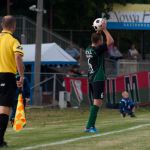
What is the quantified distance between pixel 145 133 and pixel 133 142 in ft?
5.33

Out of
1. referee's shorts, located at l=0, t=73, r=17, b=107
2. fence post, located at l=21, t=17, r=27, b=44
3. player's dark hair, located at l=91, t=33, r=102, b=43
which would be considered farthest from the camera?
fence post, located at l=21, t=17, r=27, b=44

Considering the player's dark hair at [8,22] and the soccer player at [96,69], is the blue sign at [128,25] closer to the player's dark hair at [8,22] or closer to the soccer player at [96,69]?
the soccer player at [96,69]

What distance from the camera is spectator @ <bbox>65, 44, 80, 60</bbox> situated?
3366cm

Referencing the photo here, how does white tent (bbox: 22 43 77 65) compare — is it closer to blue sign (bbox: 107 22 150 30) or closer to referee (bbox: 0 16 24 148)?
blue sign (bbox: 107 22 150 30)

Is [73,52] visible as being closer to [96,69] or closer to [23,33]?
[23,33]

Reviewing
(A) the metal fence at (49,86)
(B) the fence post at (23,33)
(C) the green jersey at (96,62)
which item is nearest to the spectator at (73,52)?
(B) the fence post at (23,33)

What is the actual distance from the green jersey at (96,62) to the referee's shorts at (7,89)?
257 centimetres

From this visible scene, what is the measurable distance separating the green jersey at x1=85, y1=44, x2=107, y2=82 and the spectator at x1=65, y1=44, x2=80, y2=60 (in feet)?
66.6

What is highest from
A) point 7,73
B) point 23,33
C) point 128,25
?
point 128,25

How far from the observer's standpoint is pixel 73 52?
112ft

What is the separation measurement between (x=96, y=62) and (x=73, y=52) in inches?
835

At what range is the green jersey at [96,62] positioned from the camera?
42.5ft

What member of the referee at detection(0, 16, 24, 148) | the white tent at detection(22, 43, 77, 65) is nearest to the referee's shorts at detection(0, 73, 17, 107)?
the referee at detection(0, 16, 24, 148)

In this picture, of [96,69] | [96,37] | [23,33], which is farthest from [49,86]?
[96,37]
